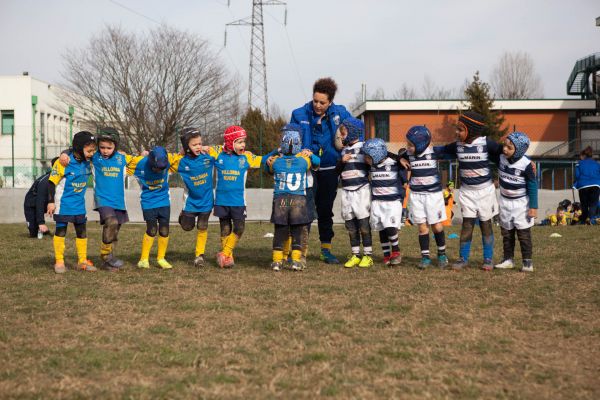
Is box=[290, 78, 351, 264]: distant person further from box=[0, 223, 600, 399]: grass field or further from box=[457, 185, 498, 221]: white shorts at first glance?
box=[457, 185, 498, 221]: white shorts

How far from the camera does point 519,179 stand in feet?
28.6

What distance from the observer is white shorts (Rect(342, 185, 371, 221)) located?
9141mm

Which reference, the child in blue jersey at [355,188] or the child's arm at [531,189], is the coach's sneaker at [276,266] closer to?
the child in blue jersey at [355,188]

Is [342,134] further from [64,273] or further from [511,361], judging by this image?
[511,361]

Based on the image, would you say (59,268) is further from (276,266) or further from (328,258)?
(328,258)

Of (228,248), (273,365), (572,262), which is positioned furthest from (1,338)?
(572,262)

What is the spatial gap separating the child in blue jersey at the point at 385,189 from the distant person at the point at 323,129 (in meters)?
0.76

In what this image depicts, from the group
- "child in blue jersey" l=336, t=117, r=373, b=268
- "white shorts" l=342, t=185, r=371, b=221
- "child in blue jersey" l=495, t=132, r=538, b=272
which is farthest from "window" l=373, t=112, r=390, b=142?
"child in blue jersey" l=495, t=132, r=538, b=272

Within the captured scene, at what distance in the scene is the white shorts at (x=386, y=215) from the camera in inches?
351

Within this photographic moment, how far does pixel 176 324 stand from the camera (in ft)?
18.5

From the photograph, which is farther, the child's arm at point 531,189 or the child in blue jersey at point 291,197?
the child in blue jersey at point 291,197

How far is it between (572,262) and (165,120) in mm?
29112

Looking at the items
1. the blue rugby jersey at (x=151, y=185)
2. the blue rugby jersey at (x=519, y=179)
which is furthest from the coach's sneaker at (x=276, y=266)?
the blue rugby jersey at (x=519, y=179)

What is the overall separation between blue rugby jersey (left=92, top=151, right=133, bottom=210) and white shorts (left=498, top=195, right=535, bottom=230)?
16.2ft
